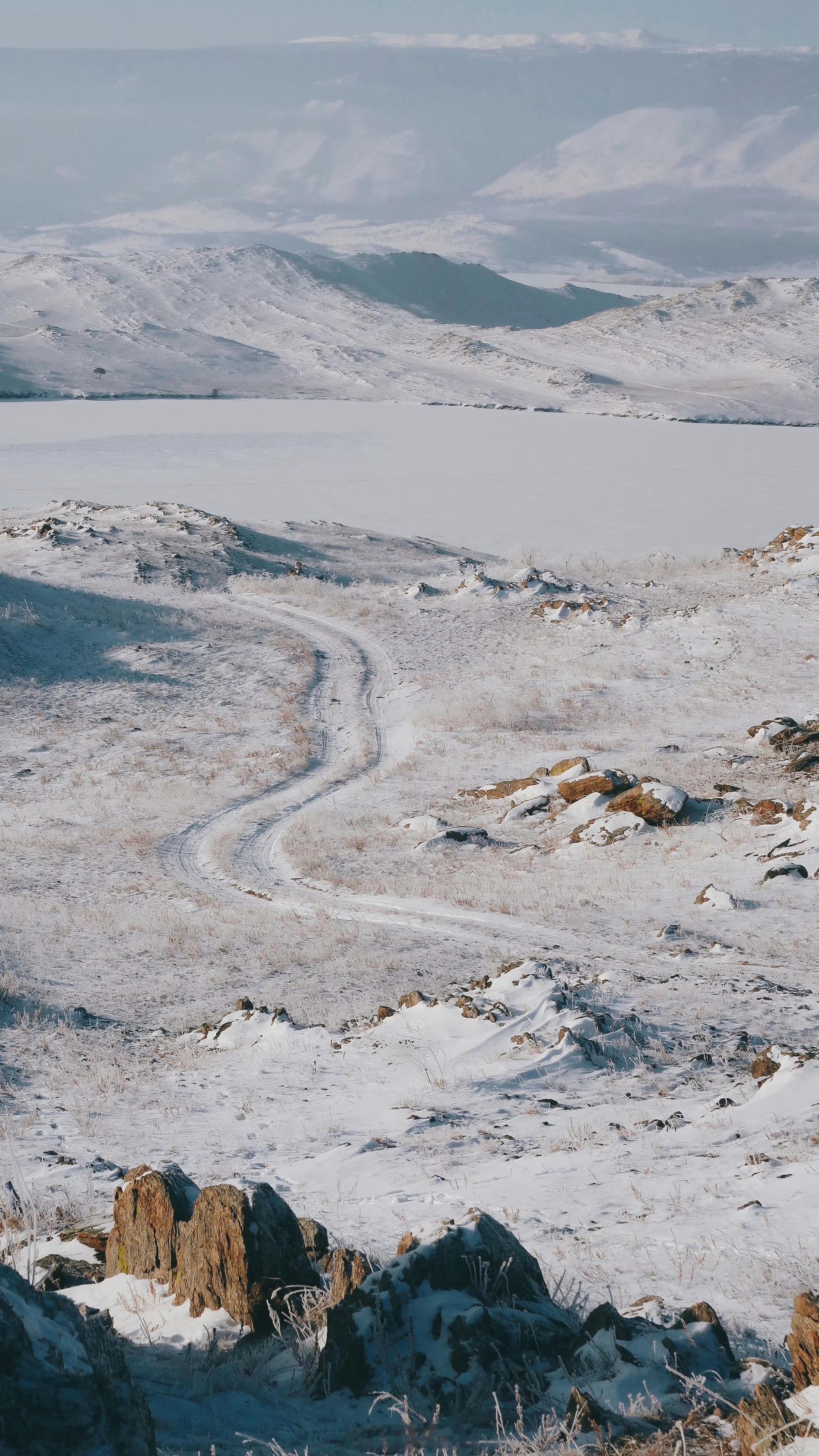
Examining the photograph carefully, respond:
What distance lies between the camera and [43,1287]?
16.0ft

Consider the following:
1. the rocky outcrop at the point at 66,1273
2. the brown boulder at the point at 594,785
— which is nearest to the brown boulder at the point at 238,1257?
the rocky outcrop at the point at 66,1273

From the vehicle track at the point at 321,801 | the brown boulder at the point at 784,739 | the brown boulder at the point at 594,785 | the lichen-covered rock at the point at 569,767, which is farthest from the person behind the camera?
the brown boulder at the point at 784,739

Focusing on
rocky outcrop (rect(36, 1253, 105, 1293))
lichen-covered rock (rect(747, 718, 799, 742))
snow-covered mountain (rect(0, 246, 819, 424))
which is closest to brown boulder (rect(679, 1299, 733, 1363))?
rocky outcrop (rect(36, 1253, 105, 1293))

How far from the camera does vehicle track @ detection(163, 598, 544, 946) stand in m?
13.4

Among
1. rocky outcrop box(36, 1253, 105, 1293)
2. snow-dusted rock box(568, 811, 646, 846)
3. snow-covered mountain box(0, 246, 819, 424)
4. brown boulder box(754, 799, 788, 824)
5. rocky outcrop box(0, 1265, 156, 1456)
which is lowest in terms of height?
snow-dusted rock box(568, 811, 646, 846)

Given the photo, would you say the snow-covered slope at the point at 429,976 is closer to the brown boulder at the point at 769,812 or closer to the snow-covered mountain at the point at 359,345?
the brown boulder at the point at 769,812

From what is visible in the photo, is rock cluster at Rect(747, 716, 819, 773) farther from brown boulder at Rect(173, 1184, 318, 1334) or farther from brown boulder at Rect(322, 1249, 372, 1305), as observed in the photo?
brown boulder at Rect(173, 1184, 318, 1334)

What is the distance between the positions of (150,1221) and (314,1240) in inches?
30.4

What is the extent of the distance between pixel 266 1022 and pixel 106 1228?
15.1 ft

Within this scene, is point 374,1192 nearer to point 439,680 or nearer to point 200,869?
point 200,869

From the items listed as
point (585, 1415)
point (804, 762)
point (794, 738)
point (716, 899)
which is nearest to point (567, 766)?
point (804, 762)

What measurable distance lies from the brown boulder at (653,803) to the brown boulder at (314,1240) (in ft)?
35.8

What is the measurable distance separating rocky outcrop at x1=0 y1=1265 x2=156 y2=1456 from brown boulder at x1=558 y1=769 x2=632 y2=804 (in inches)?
530

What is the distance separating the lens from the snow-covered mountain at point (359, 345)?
349ft
